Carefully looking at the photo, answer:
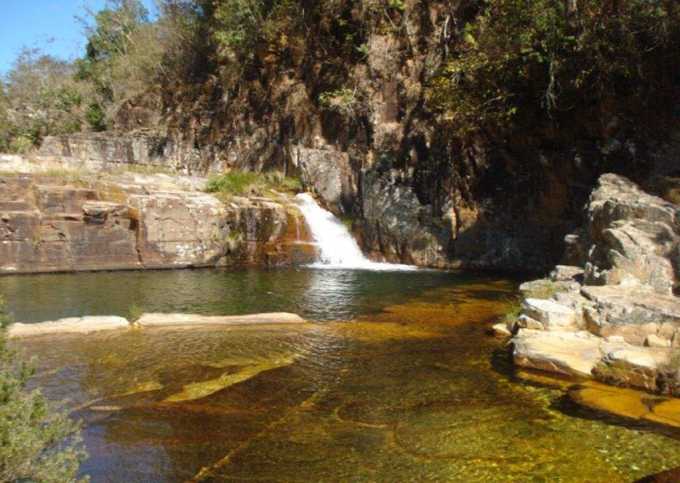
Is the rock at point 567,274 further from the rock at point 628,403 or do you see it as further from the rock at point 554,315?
the rock at point 628,403

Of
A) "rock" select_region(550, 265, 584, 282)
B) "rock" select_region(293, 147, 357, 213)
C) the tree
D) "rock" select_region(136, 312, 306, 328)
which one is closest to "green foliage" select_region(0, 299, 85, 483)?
"rock" select_region(136, 312, 306, 328)

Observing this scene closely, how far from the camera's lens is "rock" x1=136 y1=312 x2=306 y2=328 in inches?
399

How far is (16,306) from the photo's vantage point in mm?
11953

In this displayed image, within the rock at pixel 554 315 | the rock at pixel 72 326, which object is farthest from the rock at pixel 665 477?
the rock at pixel 72 326

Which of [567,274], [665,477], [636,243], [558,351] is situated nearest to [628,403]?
[558,351]

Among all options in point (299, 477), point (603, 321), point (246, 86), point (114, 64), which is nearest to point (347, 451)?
point (299, 477)

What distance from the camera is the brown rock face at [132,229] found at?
17.0 m

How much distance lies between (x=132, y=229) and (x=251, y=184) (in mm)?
5290

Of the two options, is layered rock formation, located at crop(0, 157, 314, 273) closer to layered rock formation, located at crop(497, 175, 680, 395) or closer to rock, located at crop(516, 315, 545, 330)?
layered rock formation, located at crop(497, 175, 680, 395)

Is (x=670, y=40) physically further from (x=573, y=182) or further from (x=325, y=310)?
(x=325, y=310)

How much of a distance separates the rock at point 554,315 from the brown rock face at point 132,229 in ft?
38.4

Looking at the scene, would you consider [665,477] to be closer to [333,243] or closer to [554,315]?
[554,315]

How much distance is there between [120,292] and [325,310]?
5.16 meters

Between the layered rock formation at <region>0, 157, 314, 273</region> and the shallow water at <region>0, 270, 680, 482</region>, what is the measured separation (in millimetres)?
6402
